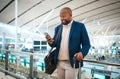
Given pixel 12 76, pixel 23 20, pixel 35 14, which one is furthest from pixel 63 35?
pixel 23 20

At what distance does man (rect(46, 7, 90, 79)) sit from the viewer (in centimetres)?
242

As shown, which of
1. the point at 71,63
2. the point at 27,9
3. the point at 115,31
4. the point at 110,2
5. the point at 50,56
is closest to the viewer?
the point at 71,63

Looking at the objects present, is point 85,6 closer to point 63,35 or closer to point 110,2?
point 110,2

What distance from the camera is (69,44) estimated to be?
2432 mm

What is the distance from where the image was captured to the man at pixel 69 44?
7.93ft

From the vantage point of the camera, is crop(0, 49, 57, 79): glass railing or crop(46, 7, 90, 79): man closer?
crop(46, 7, 90, 79): man

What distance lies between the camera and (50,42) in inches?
102

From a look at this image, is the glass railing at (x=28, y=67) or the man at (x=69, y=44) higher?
the man at (x=69, y=44)

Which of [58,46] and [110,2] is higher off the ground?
[110,2]

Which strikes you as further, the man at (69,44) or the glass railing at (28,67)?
the glass railing at (28,67)

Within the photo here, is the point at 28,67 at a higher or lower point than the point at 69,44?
lower

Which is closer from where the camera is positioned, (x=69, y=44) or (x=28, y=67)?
(x=69, y=44)

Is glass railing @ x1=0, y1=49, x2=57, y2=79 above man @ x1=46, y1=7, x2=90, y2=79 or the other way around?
the other way around

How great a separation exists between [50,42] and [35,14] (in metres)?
13.3
